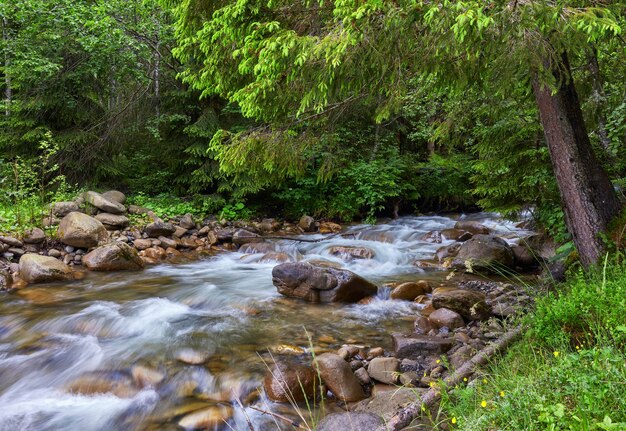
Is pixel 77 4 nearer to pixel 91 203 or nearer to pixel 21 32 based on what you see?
pixel 21 32

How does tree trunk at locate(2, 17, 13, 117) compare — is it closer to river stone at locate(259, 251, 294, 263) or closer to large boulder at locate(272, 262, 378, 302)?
river stone at locate(259, 251, 294, 263)

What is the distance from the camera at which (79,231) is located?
359 inches

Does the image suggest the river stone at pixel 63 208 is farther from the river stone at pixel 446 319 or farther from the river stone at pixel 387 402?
the river stone at pixel 387 402

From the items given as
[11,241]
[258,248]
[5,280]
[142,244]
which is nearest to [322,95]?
[5,280]

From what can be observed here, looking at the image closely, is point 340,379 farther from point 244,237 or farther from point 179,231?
point 179,231

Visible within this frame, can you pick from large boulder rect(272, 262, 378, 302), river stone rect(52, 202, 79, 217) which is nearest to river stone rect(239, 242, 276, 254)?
large boulder rect(272, 262, 378, 302)

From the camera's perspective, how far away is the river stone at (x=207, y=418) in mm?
3664

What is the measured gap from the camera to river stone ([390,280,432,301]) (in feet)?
22.5

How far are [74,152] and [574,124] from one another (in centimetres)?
1376

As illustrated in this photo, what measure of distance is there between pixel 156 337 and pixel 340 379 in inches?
111

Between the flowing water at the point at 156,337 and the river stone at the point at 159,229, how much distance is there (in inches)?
80.2

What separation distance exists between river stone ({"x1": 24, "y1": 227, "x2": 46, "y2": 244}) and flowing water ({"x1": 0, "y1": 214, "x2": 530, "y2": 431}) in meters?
1.75

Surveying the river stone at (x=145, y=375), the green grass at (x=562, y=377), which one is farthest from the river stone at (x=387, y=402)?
the river stone at (x=145, y=375)

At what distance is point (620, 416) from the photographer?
195 cm
